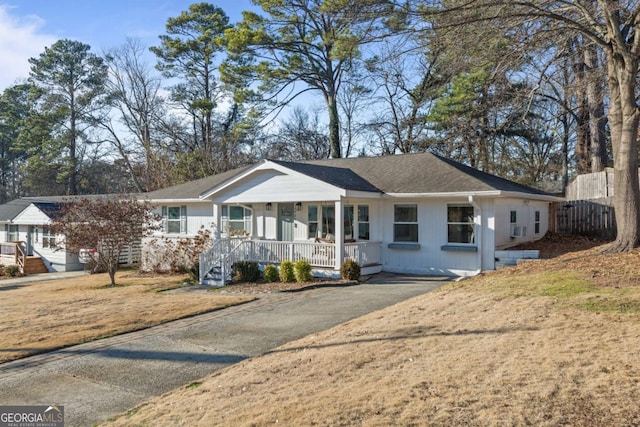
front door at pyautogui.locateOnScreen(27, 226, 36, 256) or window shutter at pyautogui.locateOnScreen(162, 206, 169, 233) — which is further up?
window shutter at pyautogui.locateOnScreen(162, 206, 169, 233)

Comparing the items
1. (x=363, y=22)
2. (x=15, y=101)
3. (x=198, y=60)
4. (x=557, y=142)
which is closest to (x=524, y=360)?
(x=363, y=22)

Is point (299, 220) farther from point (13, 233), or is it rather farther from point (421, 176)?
point (13, 233)

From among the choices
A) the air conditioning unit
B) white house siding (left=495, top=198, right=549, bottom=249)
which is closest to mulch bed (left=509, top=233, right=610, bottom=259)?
white house siding (left=495, top=198, right=549, bottom=249)

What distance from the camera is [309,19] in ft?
93.0

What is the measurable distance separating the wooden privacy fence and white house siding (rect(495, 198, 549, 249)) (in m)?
0.94

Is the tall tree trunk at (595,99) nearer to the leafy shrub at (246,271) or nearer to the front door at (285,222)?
the front door at (285,222)

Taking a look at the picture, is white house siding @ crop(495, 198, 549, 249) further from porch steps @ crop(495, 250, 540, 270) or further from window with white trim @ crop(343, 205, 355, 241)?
window with white trim @ crop(343, 205, 355, 241)

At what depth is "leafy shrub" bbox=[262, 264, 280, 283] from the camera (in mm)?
15891

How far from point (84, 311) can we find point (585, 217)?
Result: 18.2 metres

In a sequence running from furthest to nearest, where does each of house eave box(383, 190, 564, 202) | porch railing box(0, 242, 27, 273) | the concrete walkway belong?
porch railing box(0, 242, 27, 273)
the concrete walkway
house eave box(383, 190, 564, 202)

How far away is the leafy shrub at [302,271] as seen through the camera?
50.0ft

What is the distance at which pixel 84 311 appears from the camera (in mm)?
12078

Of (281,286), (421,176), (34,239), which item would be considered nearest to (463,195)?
(421,176)

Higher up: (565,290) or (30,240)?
(30,240)
